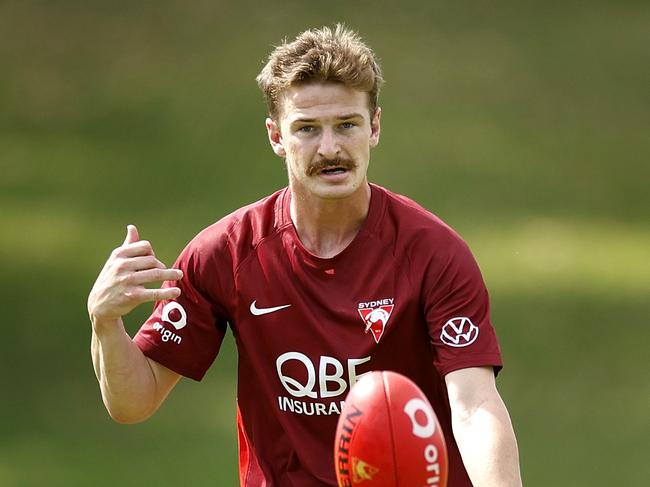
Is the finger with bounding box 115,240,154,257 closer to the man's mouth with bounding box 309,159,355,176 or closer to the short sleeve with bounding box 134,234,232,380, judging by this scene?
the short sleeve with bounding box 134,234,232,380

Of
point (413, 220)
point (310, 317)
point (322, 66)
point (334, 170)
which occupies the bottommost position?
point (310, 317)

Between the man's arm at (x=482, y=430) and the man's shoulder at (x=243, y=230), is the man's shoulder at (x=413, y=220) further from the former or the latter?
the man's arm at (x=482, y=430)

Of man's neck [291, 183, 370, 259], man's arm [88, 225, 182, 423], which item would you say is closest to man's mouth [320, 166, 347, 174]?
man's neck [291, 183, 370, 259]

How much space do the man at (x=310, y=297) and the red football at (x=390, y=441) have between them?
72 centimetres

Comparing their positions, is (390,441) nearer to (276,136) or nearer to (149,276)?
(149,276)

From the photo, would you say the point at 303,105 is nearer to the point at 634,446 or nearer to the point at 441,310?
the point at 441,310

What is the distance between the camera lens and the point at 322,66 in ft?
14.3

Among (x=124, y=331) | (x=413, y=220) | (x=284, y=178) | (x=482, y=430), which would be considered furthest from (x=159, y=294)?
(x=284, y=178)

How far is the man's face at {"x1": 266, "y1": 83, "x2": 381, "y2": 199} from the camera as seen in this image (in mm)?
4309

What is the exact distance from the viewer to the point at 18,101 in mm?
→ 9953

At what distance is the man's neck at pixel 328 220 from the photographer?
176 inches

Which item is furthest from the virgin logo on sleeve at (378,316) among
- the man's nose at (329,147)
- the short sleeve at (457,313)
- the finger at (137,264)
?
the finger at (137,264)

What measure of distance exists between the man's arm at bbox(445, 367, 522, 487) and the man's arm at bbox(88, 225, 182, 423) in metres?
0.93

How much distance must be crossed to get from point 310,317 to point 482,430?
0.73 meters
